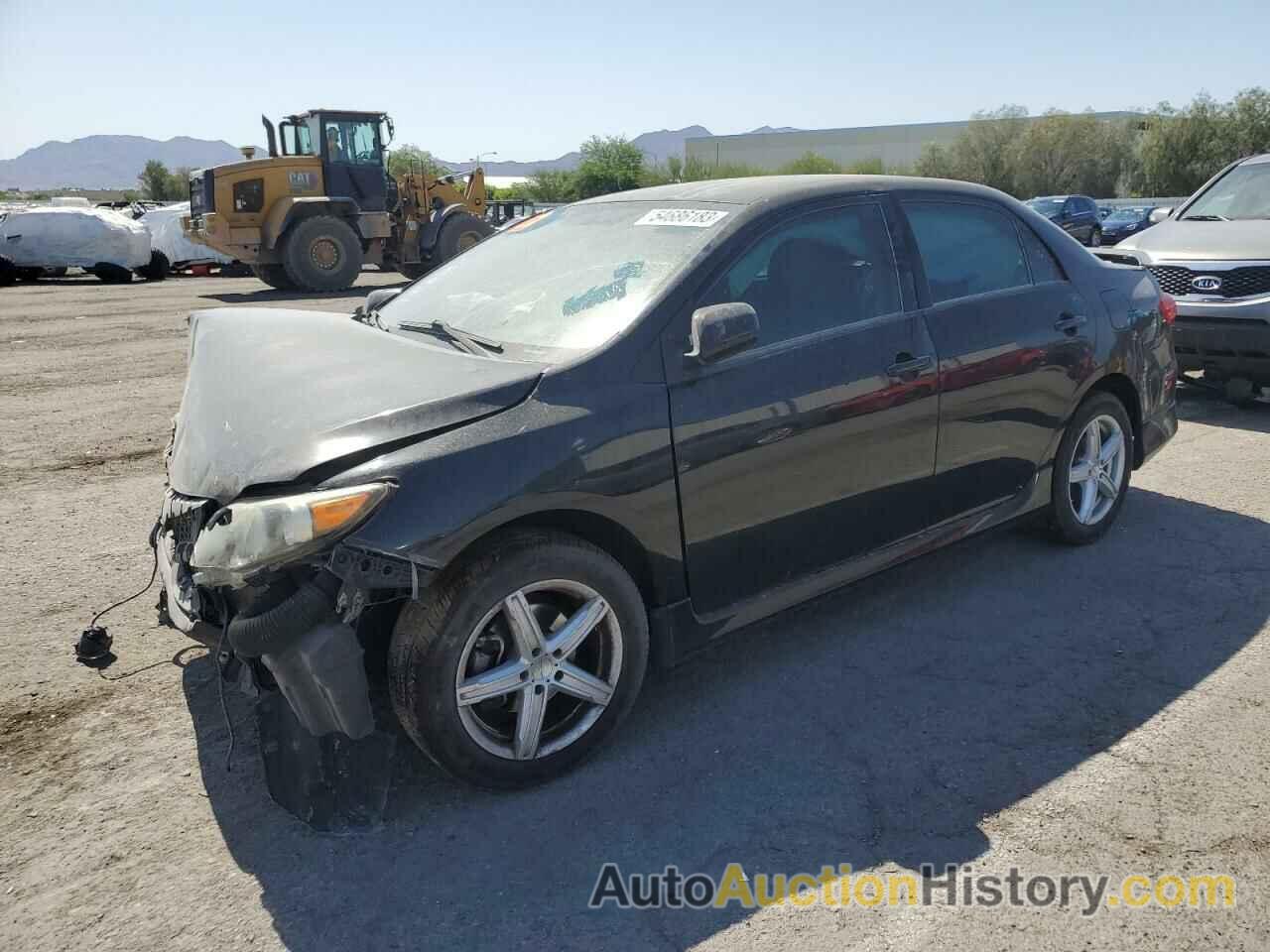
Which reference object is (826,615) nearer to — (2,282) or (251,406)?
(251,406)

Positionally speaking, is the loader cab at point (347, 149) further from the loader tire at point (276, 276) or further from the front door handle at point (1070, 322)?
the front door handle at point (1070, 322)

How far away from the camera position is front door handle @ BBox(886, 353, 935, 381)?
375cm

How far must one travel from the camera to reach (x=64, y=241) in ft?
71.9

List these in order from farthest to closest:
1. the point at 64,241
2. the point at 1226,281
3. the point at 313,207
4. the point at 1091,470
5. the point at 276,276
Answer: the point at 64,241 < the point at 276,276 < the point at 313,207 < the point at 1226,281 < the point at 1091,470

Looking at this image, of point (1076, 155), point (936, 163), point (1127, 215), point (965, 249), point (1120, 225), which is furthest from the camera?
point (936, 163)

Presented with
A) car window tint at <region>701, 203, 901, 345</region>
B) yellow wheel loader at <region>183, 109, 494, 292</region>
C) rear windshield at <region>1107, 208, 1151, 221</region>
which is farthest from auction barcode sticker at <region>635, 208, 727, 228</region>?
rear windshield at <region>1107, 208, 1151, 221</region>

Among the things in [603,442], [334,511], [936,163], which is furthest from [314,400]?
[936,163]

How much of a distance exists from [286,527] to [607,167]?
8862 cm

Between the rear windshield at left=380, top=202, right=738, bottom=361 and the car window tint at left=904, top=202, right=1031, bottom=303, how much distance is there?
3.07 ft

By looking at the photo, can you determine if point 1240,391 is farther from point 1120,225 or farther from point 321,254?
point 1120,225

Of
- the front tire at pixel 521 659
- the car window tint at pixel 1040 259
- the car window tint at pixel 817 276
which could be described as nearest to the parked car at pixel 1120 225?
the car window tint at pixel 1040 259

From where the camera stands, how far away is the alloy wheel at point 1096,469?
4723mm

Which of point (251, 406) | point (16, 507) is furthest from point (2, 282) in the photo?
point (251, 406)

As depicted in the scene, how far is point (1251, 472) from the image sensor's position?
19.7 feet
